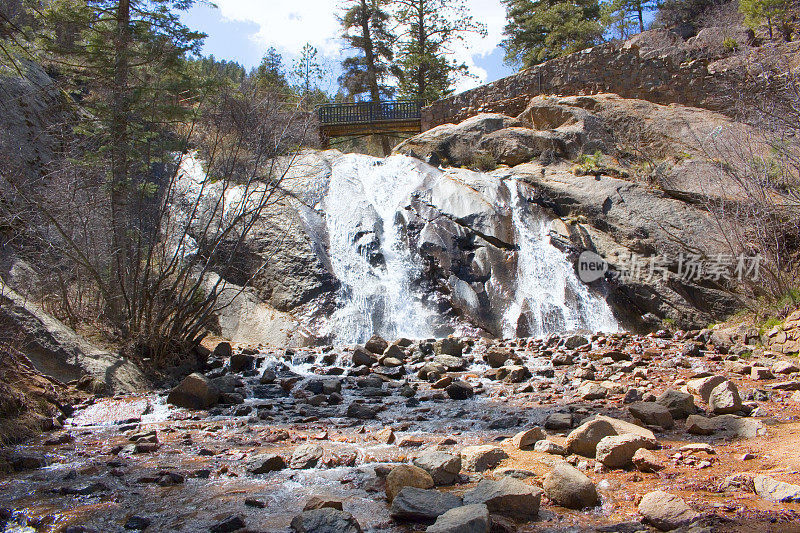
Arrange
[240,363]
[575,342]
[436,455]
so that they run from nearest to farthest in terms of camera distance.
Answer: [436,455], [240,363], [575,342]

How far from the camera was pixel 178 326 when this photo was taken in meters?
7.29

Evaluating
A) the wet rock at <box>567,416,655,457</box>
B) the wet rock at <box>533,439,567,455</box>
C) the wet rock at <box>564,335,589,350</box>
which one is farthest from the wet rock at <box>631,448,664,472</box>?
the wet rock at <box>564,335,589,350</box>

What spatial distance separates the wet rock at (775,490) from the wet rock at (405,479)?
1.78 m

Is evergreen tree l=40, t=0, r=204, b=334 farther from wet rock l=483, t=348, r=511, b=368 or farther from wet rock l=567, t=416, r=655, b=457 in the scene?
wet rock l=567, t=416, r=655, b=457

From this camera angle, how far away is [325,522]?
8.82ft

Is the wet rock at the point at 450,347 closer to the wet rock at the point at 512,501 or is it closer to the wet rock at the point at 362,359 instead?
the wet rock at the point at 362,359

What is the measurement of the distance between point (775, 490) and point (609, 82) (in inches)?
648

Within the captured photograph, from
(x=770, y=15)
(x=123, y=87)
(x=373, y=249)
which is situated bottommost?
(x=373, y=249)

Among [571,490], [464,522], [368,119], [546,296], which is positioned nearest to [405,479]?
[464,522]

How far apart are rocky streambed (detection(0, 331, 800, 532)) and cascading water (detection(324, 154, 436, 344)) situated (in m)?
3.83

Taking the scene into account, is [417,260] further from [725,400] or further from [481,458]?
[481,458]

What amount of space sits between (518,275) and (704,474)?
856 cm

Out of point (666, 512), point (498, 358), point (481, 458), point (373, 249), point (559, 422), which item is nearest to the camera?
point (666, 512)

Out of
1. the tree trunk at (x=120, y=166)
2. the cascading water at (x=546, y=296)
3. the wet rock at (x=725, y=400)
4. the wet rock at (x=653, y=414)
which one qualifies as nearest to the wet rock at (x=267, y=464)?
the wet rock at (x=653, y=414)
